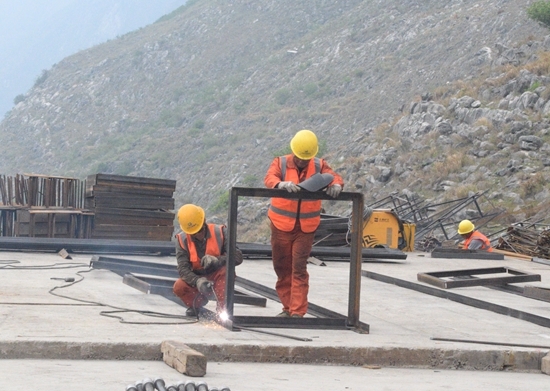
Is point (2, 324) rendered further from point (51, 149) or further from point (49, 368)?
point (51, 149)

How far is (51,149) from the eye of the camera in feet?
267

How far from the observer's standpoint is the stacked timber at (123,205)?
20547mm

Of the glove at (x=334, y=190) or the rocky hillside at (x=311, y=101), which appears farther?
the rocky hillside at (x=311, y=101)

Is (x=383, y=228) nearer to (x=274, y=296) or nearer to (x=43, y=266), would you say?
(x=43, y=266)

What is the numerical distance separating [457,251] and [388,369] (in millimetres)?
11790

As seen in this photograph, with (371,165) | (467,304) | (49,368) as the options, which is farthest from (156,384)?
(371,165)

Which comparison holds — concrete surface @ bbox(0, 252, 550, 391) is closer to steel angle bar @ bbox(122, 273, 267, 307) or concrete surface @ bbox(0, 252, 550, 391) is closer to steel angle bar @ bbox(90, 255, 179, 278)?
steel angle bar @ bbox(122, 273, 267, 307)

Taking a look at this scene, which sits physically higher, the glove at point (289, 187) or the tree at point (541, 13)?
the tree at point (541, 13)

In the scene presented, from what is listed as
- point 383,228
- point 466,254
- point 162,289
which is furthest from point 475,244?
point 162,289

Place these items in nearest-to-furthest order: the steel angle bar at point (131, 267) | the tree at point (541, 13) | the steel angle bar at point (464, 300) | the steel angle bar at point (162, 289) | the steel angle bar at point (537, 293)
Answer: the steel angle bar at point (464, 300), the steel angle bar at point (162, 289), the steel angle bar at point (537, 293), the steel angle bar at point (131, 267), the tree at point (541, 13)

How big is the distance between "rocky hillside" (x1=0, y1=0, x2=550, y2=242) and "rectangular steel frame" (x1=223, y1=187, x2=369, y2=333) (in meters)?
21.5

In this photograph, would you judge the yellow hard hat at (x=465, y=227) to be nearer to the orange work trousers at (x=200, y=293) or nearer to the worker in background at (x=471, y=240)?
the worker in background at (x=471, y=240)

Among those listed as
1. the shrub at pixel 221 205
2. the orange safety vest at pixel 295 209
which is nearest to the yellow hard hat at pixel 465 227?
the orange safety vest at pixel 295 209

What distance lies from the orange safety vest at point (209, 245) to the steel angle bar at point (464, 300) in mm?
3785
